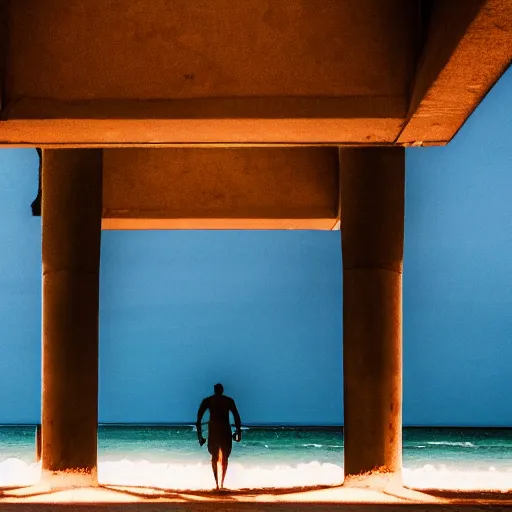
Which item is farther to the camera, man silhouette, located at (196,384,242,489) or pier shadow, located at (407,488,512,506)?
man silhouette, located at (196,384,242,489)

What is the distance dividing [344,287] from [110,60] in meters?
5.17

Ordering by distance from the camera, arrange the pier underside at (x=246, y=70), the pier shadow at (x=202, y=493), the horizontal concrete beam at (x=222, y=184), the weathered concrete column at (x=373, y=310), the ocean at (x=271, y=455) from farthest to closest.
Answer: the ocean at (x=271, y=455), the horizontal concrete beam at (x=222, y=184), the weathered concrete column at (x=373, y=310), the pier shadow at (x=202, y=493), the pier underside at (x=246, y=70)

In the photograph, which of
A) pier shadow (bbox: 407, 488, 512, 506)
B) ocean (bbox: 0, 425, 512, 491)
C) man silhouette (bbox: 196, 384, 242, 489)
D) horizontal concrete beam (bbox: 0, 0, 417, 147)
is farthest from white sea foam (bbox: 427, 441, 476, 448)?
horizontal concrete beam (bbox: 0, 0, 417, 147)

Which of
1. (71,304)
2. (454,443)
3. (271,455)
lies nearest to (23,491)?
(71,304)

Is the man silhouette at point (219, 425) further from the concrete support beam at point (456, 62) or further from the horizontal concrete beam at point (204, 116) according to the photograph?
the concrete support beam at point (456, 62)

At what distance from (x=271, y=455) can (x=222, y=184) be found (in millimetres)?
34023

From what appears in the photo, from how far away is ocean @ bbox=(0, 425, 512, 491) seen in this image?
95.8 feet

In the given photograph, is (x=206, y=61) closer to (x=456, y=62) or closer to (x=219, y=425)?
(x=456, y=62)

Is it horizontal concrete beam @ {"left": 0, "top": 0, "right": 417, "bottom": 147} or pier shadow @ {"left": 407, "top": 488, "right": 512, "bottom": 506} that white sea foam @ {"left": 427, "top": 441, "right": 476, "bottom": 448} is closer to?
pier shadow @ {"left": 407, "top": 488, "right": 512, "bottom": 506}

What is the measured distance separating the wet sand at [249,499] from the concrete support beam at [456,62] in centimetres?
374

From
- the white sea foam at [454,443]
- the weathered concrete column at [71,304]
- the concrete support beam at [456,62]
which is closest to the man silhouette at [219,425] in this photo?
the weathered concrete column at [71,304]

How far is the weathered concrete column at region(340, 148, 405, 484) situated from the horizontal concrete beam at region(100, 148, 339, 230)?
269 centimetres

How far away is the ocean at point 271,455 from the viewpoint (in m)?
29.2

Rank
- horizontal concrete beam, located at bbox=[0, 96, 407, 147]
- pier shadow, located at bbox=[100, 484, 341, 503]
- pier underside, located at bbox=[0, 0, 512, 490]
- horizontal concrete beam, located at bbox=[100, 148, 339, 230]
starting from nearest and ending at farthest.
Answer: pier underside, located at bbox=[0, 0, 512, 490]
horizontal concrete beam, located at bbox=[0, 96, 407, 147]
pier shadow, located at bbox=[100, 484, 341, 503]
horizontal concrete beam, located at bbox=[100, 148, 339, 230]
